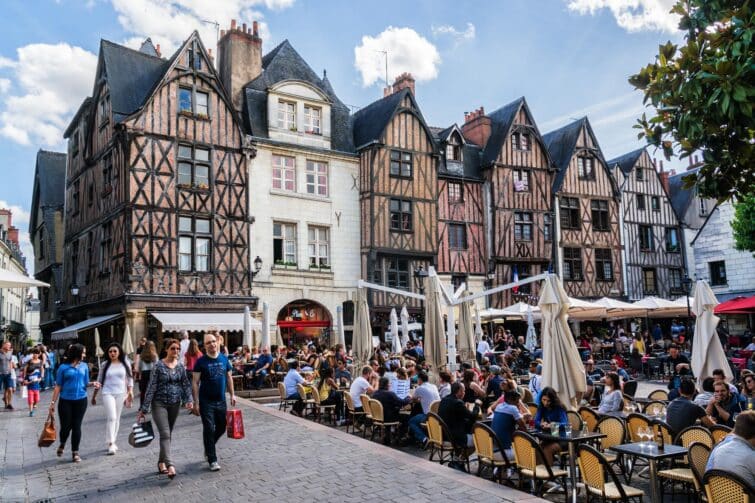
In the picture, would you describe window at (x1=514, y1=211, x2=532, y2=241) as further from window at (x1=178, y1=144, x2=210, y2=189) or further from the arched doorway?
window at (x1=178, y1=144, x2=210, y2=189)

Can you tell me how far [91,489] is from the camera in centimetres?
678

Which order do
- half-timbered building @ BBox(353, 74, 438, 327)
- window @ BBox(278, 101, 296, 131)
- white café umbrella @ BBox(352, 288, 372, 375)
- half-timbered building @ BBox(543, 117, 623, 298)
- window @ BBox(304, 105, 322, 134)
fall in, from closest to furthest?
white café umbrella @ BBox(352, 288, 372, 375)
window @ BBox(278, 101, 296, 131)
window @ BBox(304, 105, 322, 134)
half-timbered building @ BBox(353, 74, 438, 327)
half-timbered building @ BBox(543, 117, 623, 298)

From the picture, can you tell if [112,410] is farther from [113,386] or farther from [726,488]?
[726,488]

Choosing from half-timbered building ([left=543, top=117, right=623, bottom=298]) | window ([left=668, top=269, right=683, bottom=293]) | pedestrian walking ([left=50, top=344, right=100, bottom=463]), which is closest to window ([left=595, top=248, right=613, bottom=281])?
half-timbered building ([left=543, top=117, right=623, bottom=298])

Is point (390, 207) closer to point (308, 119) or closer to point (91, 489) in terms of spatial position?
point (308, 119)

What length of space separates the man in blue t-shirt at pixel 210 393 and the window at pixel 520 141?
2517cm

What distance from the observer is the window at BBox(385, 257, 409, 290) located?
2636 cm

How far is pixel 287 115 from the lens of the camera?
2556cm

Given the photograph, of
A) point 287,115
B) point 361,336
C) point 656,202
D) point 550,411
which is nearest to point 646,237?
point 656,202

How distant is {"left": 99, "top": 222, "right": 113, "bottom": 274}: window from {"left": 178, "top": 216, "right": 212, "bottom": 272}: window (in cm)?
274

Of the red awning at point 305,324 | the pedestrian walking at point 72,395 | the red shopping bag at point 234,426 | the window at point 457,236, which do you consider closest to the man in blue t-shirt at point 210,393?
the red shopping bag at point 234,426

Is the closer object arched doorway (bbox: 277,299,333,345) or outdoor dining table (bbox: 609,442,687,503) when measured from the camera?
outdoor dining table (bbox: 609,442,687,503)

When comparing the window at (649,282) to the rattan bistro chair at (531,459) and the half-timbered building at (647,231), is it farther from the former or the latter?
the rattan bistro chair at (531,459)

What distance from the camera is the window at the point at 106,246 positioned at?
2293 centimetres
